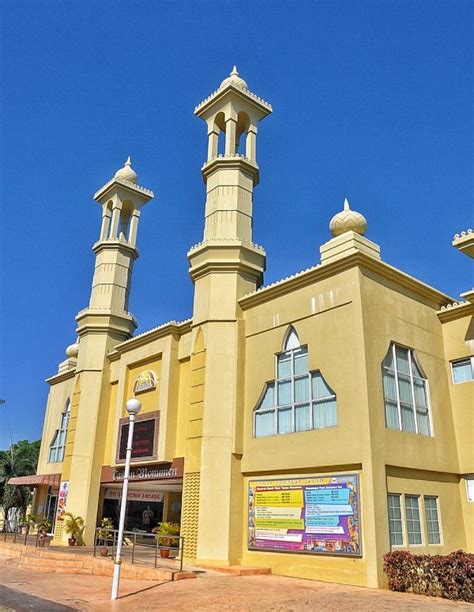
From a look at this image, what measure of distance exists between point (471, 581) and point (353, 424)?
13.6 ft

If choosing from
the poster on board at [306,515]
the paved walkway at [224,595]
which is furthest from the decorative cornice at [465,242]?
the paved walkway at [224,595]

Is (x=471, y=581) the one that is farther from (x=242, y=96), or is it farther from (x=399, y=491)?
(x=242, y=96)

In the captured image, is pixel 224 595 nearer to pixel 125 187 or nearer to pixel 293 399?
pixel 293 399

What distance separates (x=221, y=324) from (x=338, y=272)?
4.54 metres

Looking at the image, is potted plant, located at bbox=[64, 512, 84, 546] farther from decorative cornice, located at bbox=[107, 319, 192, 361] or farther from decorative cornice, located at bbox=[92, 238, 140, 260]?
decorative cornice, located at bbox=[92, 238, 140, 260]

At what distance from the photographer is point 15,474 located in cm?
3609

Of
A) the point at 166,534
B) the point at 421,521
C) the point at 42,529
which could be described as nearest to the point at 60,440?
the point at 42,529

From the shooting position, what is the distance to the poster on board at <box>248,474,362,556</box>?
13.2 m

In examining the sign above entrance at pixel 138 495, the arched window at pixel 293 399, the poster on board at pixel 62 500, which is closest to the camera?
the arched window at pixel 293 399

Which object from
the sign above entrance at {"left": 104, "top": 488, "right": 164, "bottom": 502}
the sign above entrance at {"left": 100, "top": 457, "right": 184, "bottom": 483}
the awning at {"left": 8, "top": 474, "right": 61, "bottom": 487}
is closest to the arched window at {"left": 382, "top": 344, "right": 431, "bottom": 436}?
→ the sign above entrance at {"left": 100, "top": 457, "right": 184, "bottom": 483}

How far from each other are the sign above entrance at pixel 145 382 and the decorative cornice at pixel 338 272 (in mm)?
5469

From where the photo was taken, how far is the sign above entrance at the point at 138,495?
22.2 m

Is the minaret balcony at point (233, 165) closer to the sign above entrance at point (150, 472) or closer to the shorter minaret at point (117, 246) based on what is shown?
the shorter minaret at point (117, 246)

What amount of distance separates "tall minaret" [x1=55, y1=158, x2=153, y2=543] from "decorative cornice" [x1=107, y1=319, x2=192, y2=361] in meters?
0.86
